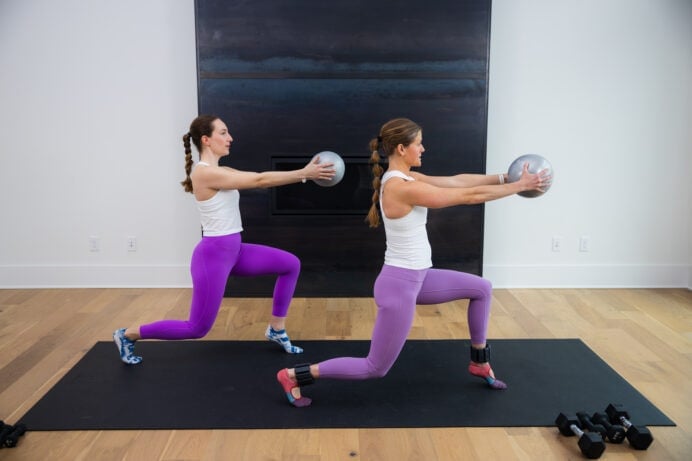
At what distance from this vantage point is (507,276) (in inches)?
191

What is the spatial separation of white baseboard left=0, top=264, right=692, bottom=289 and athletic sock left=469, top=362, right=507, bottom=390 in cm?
191

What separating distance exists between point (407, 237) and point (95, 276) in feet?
10.1

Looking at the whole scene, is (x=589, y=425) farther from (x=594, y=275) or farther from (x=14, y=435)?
(x=594, y=275)

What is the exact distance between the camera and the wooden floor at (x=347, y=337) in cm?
245

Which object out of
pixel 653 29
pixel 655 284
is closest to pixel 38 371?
pixel 655 284

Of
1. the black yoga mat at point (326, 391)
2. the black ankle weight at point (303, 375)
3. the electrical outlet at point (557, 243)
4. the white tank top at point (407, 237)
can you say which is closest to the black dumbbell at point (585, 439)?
the black yoga mat at point (326, 391)

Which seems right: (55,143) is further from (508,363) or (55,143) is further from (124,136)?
(508,363)

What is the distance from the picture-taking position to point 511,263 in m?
4.87

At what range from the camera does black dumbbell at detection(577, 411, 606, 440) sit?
2.51 metres

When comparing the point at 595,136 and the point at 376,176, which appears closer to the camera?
the point at 376,176

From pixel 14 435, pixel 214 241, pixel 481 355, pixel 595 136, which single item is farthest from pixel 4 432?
pixel 595 136

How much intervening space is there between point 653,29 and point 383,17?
6.59ft

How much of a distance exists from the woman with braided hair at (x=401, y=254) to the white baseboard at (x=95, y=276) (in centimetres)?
231

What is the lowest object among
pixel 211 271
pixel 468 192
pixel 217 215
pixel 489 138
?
pixel 211 271
